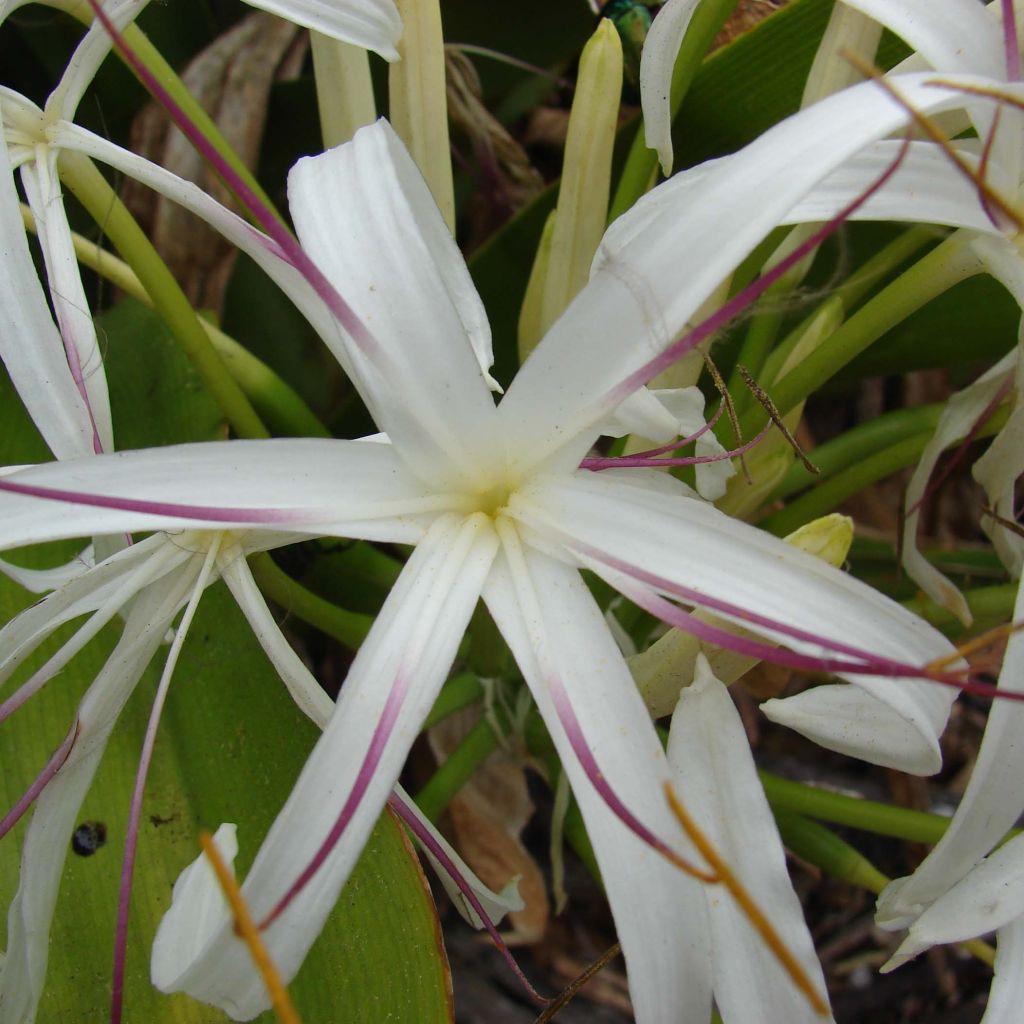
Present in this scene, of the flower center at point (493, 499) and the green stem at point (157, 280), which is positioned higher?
the green stem at point (157, 280)

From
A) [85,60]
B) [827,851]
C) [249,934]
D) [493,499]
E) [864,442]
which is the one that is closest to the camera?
[249,934]

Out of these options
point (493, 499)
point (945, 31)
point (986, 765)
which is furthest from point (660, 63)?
point (986, 765)

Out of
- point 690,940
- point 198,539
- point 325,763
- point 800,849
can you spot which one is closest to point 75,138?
point 198,539

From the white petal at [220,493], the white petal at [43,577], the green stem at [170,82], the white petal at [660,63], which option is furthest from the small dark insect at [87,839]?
the white petal at [660,63]

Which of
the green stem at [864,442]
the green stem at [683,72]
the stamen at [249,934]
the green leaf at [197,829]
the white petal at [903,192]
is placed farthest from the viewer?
the green stem at [864,442]

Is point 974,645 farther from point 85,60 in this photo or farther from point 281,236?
point 85,60

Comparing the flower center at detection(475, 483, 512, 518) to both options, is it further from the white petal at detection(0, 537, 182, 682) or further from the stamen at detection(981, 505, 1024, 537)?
the stamen at detection(981, 505, 1024, 537)

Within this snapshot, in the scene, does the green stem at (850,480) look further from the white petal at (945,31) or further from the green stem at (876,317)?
the white petal at (945,31)
